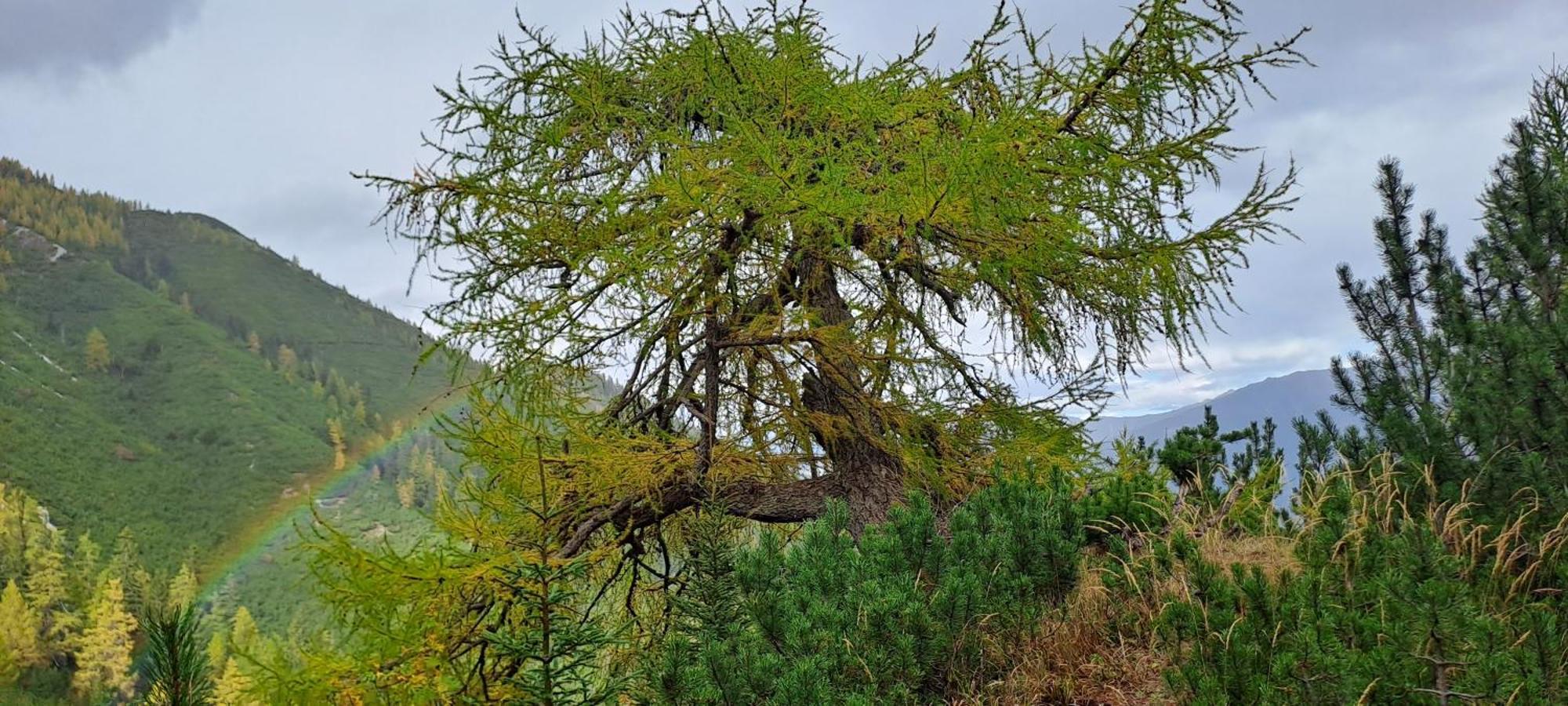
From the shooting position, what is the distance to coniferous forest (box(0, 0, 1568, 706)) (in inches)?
121

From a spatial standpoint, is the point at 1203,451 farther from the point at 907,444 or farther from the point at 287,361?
the point at 287,361

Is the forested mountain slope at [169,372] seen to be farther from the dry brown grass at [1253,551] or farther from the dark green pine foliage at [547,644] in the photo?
the dark green pine foliage at [547,644]

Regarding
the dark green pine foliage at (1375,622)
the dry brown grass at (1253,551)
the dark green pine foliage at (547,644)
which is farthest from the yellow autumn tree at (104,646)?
the dark green pine foliage at (1375,622)

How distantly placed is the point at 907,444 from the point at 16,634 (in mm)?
103590

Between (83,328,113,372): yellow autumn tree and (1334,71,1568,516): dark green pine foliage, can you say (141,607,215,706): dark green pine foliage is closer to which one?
(1334,71,1568,516): dark green pine foliage

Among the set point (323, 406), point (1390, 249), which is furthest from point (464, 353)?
point (323, 406)

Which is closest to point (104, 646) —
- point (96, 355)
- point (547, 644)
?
point (96, 355)

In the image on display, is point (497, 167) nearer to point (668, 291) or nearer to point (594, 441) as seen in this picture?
point (668, 291)

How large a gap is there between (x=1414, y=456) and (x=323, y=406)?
16216cm

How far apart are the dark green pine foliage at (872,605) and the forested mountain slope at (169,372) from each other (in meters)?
93.5

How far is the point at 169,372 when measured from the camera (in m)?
141

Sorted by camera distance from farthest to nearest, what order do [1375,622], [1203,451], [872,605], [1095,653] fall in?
[1203,451] < [1095,653] < [872,605] < [1375,622]

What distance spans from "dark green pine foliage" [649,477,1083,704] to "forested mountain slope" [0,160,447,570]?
307 ft

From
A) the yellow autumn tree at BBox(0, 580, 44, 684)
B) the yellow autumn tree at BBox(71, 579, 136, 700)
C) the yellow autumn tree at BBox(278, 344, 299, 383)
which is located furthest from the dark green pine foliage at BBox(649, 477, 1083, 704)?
the yellow autumn tree at BBox(278, 344, 299, 383)
